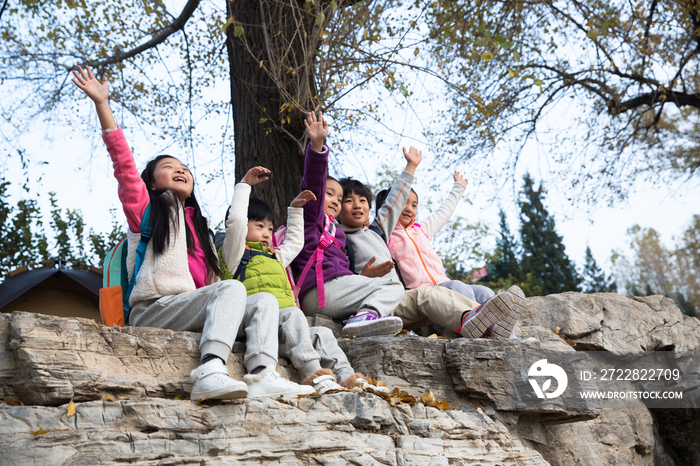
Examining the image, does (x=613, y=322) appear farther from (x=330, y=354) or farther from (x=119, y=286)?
(x=119, y=286)

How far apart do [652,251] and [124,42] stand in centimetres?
4601

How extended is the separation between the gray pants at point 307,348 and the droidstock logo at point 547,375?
1.33 metres

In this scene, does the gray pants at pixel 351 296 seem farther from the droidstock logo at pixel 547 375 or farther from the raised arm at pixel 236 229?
the droidstock logo at pixel 547 375

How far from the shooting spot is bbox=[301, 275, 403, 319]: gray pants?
4195 mm

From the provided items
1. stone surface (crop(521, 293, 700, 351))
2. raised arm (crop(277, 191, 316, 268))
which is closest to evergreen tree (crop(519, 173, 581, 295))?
stone surface (crop(521, 293, 700, 351))

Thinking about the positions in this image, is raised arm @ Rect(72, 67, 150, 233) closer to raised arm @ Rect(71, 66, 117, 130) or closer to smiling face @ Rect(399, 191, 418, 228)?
raised arm @ Rect(71, 66, 117, 130)

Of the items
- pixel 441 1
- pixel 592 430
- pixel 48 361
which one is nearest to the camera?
pixel 48 361

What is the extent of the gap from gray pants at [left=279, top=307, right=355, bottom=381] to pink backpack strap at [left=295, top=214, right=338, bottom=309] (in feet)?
1.97

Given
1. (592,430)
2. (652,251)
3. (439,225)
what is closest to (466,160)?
(439,225)

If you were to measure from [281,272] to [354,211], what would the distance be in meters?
1.31

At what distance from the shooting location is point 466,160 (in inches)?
353

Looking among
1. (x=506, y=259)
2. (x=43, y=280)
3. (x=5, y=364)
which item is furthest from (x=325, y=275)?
(x=506, y=259)

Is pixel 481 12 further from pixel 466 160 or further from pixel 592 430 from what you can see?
pixel 592 430

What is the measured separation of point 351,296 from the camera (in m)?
4.21
